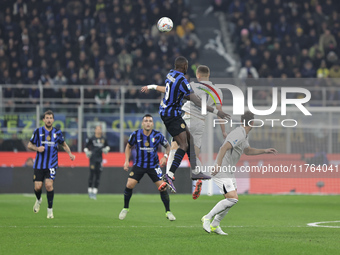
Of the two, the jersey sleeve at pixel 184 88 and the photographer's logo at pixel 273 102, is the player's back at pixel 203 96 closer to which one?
the jersey sleeve at pixel 184 88

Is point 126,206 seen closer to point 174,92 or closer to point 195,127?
point 195,127

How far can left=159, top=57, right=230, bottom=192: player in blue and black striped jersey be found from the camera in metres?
10.2

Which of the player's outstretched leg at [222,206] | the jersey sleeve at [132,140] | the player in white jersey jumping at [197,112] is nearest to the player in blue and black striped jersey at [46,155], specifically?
the jersey sleeve at [132,140]

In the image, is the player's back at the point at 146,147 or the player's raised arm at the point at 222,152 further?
the player's back at the point at 146,147

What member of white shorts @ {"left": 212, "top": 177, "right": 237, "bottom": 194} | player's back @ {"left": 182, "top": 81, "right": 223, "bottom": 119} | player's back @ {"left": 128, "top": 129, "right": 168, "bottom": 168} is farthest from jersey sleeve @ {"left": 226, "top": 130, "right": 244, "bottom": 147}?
player's back @ {"left": 128, "top": 129, "right": 168, "bottom": 168}

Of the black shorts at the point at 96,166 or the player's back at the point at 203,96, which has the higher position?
the player's back at the point at 203,96

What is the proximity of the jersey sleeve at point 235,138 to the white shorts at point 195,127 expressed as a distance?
5.74 ft

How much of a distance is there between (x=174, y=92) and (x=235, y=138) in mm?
1250

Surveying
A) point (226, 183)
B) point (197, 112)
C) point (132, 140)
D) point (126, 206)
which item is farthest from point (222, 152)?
point (132, 140)

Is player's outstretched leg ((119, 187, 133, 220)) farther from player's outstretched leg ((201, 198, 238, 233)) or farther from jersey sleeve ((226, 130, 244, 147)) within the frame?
jersey sleeve ((226, 130, 244, 147))

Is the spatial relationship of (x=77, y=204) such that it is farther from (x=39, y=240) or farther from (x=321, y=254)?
(x=321, y=254)

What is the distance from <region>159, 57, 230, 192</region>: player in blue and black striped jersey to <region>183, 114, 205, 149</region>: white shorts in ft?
2.53

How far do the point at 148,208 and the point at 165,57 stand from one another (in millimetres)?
10832

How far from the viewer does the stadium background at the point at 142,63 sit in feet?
68.6
